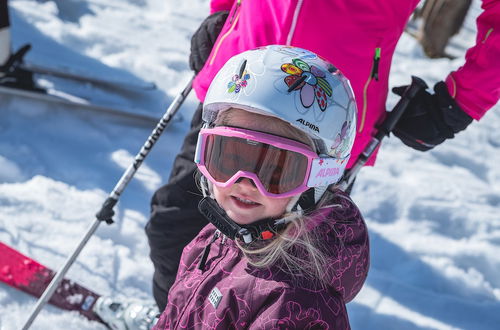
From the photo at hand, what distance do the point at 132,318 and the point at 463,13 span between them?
305 inches

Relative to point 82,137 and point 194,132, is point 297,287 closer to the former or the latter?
point 194,132

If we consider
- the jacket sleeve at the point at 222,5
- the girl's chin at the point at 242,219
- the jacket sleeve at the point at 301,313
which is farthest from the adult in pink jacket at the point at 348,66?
the jacket sleeve at the point at 301,313

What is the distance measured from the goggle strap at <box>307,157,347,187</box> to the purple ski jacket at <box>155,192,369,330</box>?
4.1 inches

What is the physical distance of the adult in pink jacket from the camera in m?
1.96

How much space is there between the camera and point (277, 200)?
5.40 ft

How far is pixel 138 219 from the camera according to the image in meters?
3.49

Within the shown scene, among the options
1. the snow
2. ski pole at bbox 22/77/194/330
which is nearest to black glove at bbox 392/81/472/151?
ski pole at bbox 22/77/194/330

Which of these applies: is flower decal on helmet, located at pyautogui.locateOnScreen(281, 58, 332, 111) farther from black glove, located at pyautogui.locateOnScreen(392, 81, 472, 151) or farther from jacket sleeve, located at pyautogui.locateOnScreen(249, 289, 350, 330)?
black glove, located at pyautogui.locateOnScreen(392, 81, 472, 151)

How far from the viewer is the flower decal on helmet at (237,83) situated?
5.20ft

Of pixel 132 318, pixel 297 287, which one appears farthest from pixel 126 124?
pixel 297 287

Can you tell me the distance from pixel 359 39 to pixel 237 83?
2.09 feet

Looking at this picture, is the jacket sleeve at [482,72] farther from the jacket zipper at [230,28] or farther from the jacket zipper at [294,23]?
the jacket zipper at [230,28]

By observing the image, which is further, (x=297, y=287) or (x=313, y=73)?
(x=313, y=73)

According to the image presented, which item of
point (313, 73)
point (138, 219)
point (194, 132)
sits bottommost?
point (138, 219)
